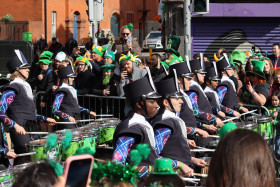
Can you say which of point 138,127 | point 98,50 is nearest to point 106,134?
point 138,127

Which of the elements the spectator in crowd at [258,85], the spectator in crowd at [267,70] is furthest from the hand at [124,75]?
the spectator in crowd at [267,70]

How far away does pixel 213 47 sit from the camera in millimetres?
18641

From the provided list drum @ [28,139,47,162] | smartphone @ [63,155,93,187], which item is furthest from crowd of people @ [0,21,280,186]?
smartphone @ [63,155,93,187]

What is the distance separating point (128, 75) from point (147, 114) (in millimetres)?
5502

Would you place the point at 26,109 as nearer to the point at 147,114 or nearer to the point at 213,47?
the point at 147,114

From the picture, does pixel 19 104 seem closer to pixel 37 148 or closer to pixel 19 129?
pixel 19 129

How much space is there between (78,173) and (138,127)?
294 centimetres

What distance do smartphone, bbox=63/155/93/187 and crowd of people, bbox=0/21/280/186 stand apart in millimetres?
770

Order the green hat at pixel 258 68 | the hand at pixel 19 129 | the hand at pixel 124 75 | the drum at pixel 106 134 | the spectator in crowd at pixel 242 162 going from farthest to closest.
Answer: the hand at pixel 124 75 → the green hat at pixel 258 68 → the drum at pixel 106 134 → the hand at pixel 19 129 → the spectator in crowd at pixel 242 162

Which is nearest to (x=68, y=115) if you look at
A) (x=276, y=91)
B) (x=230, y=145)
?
(x=276, y=91)

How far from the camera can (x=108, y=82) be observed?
1238 cm

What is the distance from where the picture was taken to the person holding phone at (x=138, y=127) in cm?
559

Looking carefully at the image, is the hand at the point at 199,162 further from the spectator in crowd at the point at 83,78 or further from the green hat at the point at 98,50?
the green hat at the point at 98,50

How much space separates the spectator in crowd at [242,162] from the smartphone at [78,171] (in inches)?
29.9
